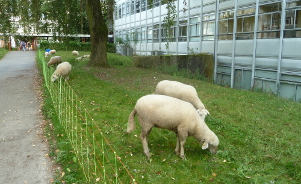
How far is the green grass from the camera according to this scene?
5.33 m

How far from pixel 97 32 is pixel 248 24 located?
31.7 ft

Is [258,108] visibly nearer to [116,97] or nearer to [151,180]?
[116,97]

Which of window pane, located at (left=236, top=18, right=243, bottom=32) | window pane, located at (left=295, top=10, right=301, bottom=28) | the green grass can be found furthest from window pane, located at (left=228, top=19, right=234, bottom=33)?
the green grass

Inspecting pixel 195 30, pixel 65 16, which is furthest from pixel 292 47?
pixel 65 16

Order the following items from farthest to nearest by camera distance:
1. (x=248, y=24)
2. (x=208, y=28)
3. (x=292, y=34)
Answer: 1. (x=208, y=28)
2. (x=248, y=24)
3. (x=292, y=34)

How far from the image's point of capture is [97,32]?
18625mm

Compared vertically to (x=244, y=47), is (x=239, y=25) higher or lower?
higher

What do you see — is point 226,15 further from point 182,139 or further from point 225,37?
point 182,139

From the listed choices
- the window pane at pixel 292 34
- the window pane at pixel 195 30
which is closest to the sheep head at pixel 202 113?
the window pane at pixel 292 34

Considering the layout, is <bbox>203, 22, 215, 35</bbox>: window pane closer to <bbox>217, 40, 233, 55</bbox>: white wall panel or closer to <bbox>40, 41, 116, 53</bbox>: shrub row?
<bbox>217, 40, 233, 55</bbox>: white wall panel

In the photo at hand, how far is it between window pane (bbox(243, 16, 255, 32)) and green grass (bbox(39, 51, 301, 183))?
7.08 metres

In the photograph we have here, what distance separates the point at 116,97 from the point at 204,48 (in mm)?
12640

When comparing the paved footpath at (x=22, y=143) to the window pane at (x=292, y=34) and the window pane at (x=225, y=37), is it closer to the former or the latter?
the window pane at (x=292, y=34)

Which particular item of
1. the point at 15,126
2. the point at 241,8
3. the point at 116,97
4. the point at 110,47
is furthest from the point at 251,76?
the point at 110,47
